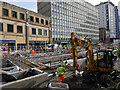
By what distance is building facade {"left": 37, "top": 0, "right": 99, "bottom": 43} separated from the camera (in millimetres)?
41094

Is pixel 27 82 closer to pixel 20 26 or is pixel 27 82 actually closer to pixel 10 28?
pixel 10 28

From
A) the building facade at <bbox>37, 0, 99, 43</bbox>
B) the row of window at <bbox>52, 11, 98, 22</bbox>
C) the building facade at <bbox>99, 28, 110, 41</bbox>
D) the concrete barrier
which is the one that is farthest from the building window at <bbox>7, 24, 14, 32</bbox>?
the building facade at <bbox>99, 28, 110, 41</bbox>

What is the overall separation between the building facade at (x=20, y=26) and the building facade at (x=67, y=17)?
634 cm

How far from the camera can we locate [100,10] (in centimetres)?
9050

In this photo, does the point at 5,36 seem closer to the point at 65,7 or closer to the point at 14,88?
the point at 14,88

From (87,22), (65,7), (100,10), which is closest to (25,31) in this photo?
(65,7)

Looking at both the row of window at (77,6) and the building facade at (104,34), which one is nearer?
the row of window at (77,6)

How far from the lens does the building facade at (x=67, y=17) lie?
41.1 m

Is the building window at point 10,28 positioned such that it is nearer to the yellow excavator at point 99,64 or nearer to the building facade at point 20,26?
the building facade at point 20,26

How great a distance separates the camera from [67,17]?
156 ft

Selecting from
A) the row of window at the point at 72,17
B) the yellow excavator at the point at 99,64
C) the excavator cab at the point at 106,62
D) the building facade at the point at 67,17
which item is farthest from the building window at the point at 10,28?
the excavator cab at the point at 106,62

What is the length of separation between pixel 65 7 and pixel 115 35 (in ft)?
257

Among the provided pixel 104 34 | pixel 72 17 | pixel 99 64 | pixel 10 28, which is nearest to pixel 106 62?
pixel 99 64

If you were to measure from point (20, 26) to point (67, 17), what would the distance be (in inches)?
1057
